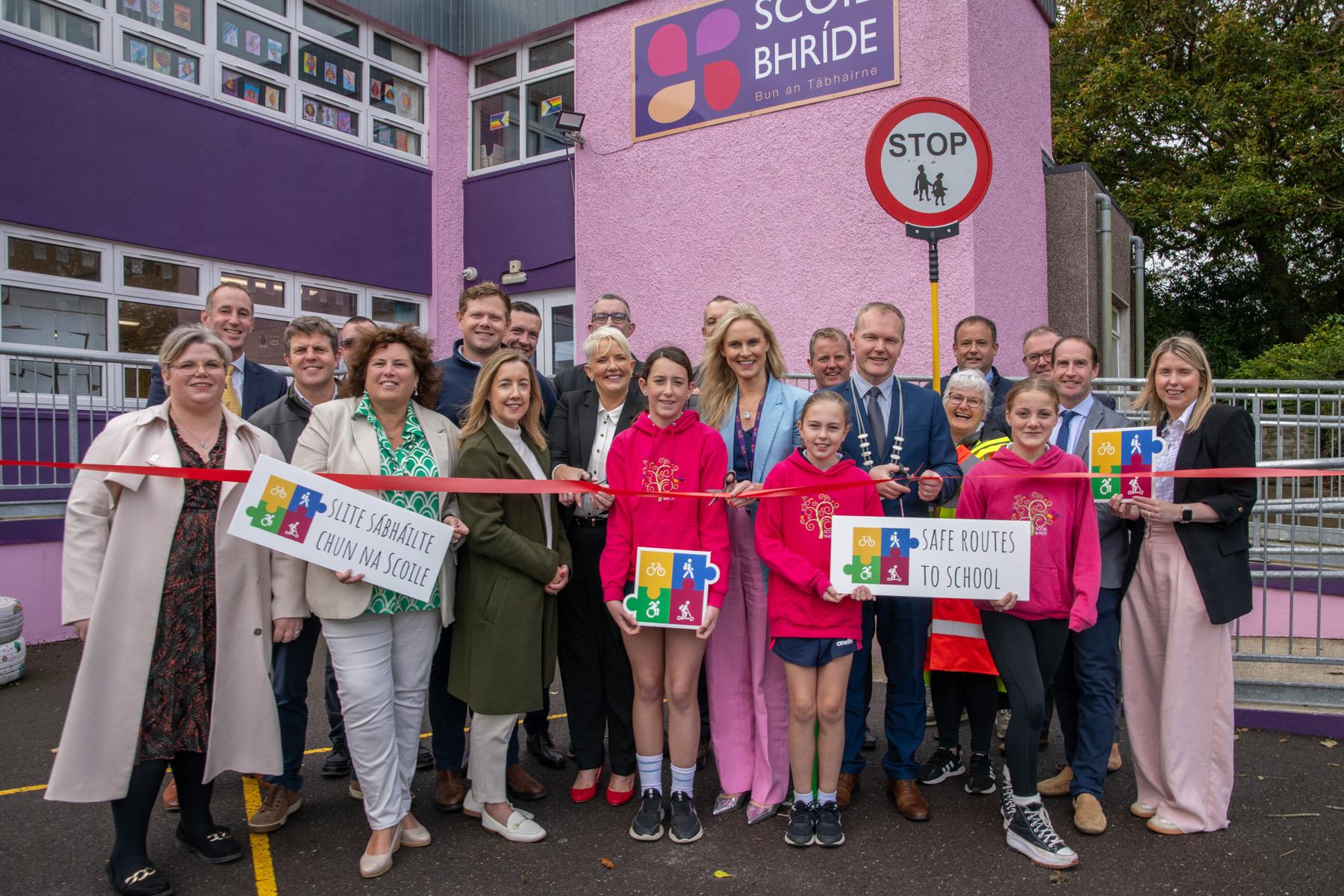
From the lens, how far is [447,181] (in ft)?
43.4

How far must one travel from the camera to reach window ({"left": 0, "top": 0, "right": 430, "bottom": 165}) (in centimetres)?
973

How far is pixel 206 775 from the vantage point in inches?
140

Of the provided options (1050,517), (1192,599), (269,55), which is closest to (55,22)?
(269,55)

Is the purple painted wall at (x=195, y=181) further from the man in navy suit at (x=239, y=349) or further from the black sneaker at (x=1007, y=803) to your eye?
the black sneaker at (x=1007, y=803)

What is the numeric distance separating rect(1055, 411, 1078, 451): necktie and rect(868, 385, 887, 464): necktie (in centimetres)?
90

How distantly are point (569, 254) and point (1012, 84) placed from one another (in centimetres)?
581

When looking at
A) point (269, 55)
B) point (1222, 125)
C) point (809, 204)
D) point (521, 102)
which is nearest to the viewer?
point (809, 204)

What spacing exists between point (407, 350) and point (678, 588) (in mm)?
1535

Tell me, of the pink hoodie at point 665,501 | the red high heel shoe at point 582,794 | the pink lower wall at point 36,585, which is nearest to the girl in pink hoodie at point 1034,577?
the pink hoodie at point 665,501

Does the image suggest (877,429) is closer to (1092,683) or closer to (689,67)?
(1092,683)

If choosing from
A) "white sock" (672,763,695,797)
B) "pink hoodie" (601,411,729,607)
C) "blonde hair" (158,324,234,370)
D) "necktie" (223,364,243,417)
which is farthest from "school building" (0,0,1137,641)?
"white sock" (672,763,695,797)

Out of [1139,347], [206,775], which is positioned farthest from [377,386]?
[1139,347]

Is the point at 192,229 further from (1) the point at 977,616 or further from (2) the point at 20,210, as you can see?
(1) the point at 977,616

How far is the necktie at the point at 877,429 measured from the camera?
13.8ft
